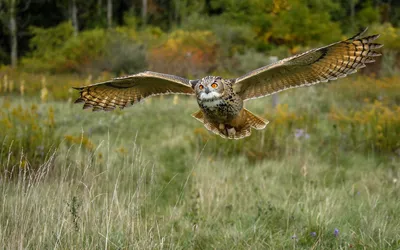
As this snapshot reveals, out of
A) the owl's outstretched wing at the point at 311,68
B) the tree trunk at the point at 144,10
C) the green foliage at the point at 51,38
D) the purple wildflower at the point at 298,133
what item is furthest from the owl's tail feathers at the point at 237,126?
the tree trunk at the point at 144,10

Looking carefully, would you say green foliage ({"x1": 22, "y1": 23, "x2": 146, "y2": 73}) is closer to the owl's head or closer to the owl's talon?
the owl's talon

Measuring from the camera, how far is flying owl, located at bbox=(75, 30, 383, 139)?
3.34 m

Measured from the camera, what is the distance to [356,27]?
2609 cm

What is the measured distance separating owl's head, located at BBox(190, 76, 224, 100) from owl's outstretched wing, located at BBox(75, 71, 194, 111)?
0.60 m

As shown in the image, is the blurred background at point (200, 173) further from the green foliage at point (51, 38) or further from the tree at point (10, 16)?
the tree at point (10, 16)

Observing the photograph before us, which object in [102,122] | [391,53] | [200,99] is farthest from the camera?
[391,53]

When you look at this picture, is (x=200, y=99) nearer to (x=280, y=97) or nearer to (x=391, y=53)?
(x=280, y=97)

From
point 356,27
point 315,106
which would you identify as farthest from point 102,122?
point 356,27

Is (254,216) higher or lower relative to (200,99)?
lower

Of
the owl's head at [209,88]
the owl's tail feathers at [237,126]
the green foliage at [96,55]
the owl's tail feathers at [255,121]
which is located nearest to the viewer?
the owl's head at [209,88]

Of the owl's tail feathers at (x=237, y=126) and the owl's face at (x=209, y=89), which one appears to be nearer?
the owl's face at (x=209, y=89)

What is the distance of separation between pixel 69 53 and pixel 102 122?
1147 cm

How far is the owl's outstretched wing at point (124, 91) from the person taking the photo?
12.9 ft

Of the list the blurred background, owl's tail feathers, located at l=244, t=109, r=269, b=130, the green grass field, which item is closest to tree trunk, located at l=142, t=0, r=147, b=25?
the blurred background
